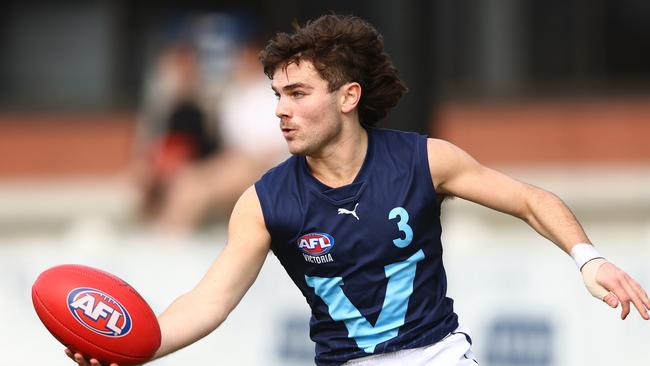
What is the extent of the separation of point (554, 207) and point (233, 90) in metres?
7.27

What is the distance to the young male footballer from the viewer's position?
541 cm

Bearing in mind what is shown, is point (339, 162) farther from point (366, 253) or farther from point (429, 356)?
point (429, 356)

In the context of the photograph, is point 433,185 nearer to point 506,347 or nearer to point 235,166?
point 506,347

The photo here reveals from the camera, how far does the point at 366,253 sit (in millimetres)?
5406

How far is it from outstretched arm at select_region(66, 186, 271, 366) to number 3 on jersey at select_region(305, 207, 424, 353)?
1.08ft

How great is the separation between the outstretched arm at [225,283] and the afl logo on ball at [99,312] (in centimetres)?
18

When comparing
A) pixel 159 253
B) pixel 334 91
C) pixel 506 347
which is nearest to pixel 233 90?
pixel 159 253

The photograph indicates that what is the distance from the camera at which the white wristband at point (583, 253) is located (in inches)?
208

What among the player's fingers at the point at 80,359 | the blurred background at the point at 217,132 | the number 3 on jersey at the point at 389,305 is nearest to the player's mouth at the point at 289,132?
the number 3 on jersey at the point at 389,305

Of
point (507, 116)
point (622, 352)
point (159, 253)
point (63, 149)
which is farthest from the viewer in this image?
point (63, 149)

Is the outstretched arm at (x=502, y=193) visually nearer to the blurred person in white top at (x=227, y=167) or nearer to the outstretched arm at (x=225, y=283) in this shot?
the outstretched arm at (x=225, y=283)

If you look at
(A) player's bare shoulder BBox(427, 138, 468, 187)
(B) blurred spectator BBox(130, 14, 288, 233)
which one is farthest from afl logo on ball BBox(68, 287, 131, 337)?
(B) blurred spectator BBox(130, 14, 288, 233)

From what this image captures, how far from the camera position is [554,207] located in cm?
545

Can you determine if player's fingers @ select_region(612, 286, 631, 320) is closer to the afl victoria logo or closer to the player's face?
the afl victoria logo
